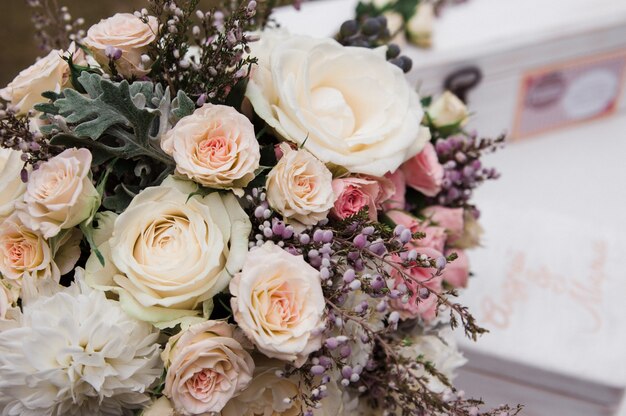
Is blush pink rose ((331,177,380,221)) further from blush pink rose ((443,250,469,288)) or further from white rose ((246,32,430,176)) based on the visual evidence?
blush pink rose ((443,250,469,288))

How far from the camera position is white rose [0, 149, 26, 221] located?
653mm

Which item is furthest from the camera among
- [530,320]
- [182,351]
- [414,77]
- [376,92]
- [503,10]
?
[503,10]

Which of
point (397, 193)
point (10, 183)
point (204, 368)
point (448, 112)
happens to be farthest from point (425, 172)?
point (10, 183)

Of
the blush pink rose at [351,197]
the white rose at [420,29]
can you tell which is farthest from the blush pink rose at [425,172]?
the white rose at [420,29]

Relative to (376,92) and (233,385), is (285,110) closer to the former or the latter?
(376,92)

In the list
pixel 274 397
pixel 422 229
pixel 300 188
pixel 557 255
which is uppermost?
pixel 300 188

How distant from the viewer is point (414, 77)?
4.63 feet

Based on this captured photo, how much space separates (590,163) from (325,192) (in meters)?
1.15

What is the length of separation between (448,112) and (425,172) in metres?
0.15

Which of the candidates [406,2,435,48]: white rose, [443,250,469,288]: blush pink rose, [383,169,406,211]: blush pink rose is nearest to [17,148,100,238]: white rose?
[383,169,406,211]: blush pink rose

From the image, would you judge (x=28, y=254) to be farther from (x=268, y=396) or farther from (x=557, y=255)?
(x=557, y=255)

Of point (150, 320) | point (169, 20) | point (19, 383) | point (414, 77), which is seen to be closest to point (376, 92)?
point (169, 20)

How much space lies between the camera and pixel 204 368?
2.00 ft

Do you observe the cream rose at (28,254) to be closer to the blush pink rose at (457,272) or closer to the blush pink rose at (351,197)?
the blush pink rose at (351,197)
